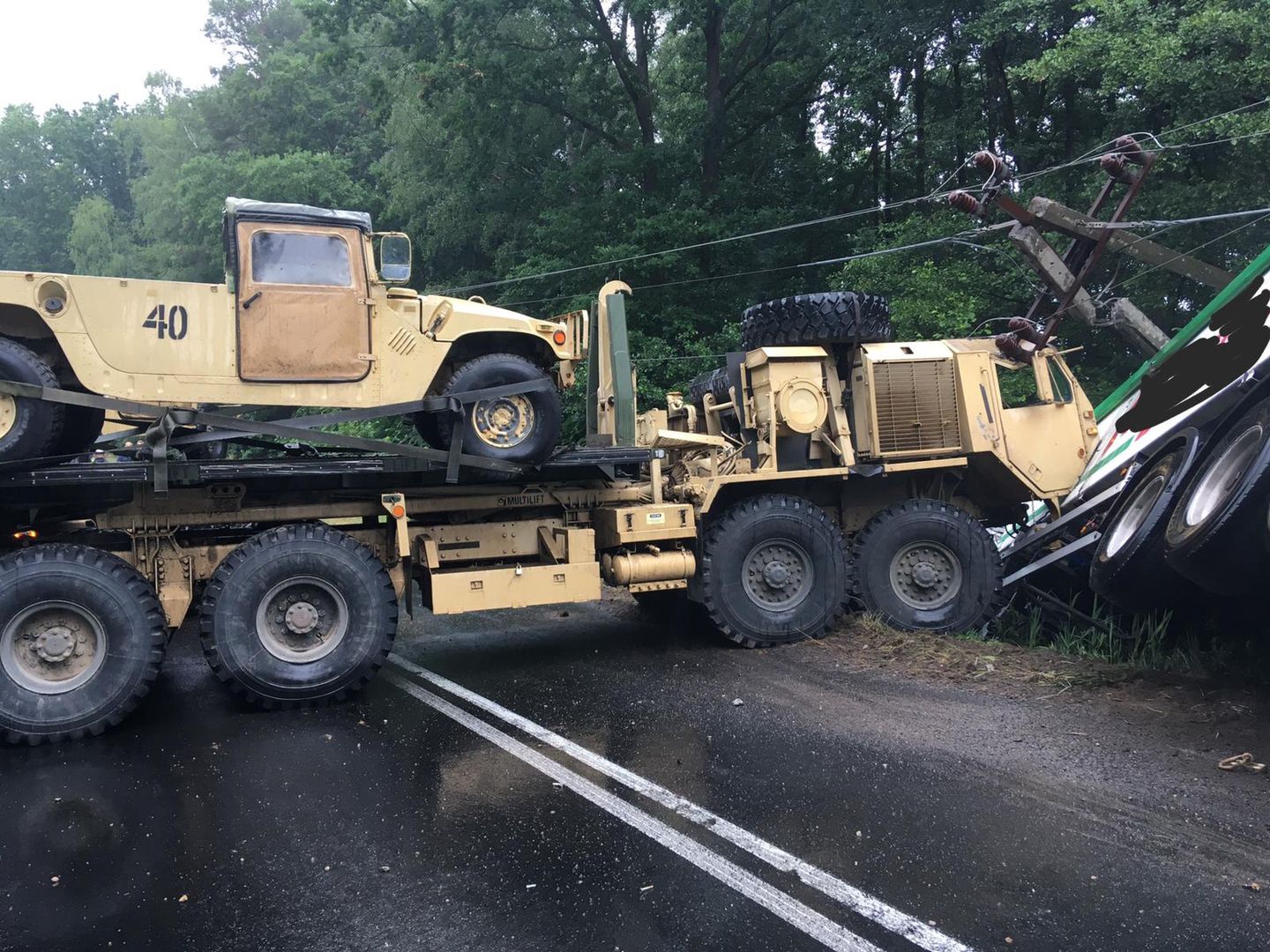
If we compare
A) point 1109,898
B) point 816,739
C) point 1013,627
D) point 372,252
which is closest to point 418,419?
point 372,252

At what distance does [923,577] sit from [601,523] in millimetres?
3195

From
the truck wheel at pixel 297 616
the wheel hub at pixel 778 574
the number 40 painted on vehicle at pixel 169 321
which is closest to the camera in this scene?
the number 40 painted on vehicle at pixel 169 321

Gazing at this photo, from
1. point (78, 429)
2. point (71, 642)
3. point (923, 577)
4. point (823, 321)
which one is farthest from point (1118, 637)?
point (78, 429)

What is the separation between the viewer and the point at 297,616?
7.04 meters

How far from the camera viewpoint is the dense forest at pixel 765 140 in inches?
559

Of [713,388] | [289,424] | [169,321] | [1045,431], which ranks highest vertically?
[169,321]

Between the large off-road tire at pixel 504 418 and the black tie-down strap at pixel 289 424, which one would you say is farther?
the large off-road tire at pixel 504 418

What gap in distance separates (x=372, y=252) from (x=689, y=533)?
3.66 meters

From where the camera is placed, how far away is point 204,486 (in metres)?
7.17

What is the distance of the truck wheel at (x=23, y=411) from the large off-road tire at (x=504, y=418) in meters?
2.58

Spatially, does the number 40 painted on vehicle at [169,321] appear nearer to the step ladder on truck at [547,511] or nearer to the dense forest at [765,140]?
the step ladder on truck at [547,511]

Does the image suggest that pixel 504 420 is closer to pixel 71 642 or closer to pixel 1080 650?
pixel 71 642

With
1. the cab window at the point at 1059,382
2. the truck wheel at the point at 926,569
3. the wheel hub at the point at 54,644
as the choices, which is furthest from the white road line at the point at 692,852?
the cab window at the point at 1059,382

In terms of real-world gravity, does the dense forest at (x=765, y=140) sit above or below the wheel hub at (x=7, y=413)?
above
